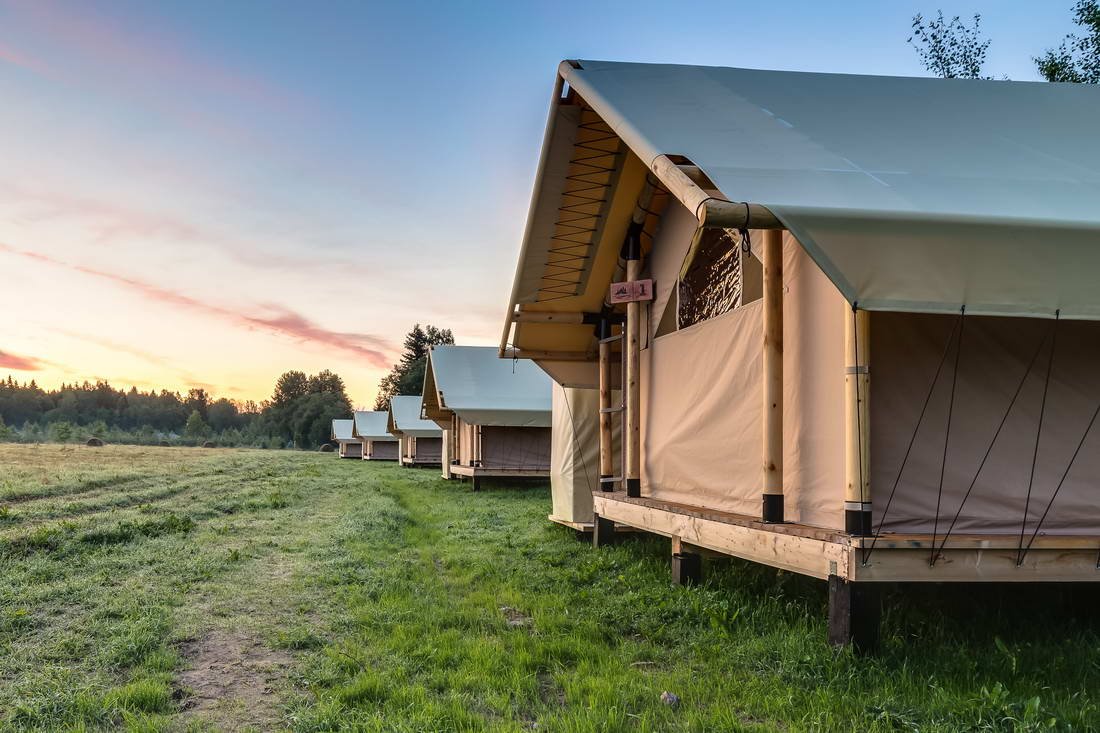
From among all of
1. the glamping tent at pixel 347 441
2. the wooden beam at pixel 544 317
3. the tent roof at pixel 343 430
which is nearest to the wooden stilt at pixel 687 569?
the wooden beam at pixel 544 317

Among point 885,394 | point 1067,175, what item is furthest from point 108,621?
point 1067,175

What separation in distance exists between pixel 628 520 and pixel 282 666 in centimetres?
394

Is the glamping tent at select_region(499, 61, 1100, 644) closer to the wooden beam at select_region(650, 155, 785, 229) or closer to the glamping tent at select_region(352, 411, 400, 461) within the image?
the wooden beam at select_region(650, 155, 785, 229)

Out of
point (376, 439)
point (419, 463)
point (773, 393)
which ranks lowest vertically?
point (419, 463)

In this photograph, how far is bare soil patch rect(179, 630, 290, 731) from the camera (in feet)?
11.9

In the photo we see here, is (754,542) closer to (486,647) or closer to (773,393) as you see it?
(773,393)

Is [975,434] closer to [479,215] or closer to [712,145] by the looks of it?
[712,145]

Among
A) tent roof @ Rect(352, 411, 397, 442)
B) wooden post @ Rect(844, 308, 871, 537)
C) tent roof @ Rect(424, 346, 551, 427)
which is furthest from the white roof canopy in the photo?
tent roof @ Rect(352, 411, 397, 442)

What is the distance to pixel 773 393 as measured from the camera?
4805 millimetres

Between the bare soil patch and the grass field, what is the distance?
17 millimetres

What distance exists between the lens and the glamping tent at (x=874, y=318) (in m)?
3.63

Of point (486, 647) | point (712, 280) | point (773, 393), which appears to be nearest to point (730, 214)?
point (773, 393)

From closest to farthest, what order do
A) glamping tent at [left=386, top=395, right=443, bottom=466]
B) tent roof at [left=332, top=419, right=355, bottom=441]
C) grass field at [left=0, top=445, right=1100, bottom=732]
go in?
grass field at [left=0, top=445, right=1100, bottom=732] → glamping tent at [left=386, top=395, right=443, bottom=466] → tent roof at [left=332, top=419, right=355, bottom=441]

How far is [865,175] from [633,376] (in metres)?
4.06
